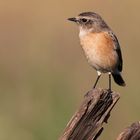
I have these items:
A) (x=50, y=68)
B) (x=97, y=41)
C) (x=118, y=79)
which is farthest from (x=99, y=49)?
(x=50, y=68)

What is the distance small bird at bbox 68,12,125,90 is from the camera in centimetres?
1045

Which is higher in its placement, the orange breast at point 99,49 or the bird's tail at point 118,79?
the orange breast at point 99,49

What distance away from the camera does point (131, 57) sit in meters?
13.4

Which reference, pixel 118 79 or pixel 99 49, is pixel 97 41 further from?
pixel 118 79

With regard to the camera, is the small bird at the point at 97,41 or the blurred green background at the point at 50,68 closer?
the blurred green background at the point at 50,68

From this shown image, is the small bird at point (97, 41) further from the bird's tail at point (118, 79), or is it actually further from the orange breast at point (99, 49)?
the bird's tail at point (118, 79)

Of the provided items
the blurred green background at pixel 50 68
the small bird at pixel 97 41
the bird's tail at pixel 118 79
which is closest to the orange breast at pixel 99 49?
the small bird at pixel 97 41

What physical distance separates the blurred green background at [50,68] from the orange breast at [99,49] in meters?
0.49

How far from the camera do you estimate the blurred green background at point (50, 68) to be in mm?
9836

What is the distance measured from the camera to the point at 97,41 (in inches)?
410

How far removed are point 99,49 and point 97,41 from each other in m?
0.12

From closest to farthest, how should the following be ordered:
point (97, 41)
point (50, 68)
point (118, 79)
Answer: point (97, 41) → point (118, 79) → point (50, 68)

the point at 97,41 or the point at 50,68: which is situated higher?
the point at 97,41

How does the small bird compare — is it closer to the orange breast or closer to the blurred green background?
the orange breast
